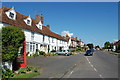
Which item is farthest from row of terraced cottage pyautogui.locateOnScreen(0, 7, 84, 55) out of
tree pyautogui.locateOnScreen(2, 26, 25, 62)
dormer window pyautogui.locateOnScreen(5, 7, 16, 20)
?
tree pyautogui.locateOnScreen(2, 26, 25, 62)

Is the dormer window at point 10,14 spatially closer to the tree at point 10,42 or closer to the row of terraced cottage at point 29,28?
the row of terraced cottage at point 29,28

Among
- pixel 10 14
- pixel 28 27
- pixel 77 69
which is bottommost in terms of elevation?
pixel 77 69

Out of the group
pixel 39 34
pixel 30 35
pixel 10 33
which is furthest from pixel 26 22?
pixel 10 33

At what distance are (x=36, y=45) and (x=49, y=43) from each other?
8.85 metres

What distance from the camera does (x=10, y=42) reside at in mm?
10688

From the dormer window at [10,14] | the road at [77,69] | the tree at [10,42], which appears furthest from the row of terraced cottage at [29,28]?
the tree at [10,42]

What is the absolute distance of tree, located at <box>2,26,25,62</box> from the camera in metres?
10.3

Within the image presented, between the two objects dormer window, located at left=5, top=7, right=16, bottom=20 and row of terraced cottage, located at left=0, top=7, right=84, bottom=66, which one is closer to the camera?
row of terraced cottage, located at left=0, top=7, right=84, bottom=66

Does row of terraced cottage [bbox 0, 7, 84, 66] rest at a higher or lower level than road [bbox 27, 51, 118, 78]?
higher

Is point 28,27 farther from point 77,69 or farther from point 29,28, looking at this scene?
point 77,69

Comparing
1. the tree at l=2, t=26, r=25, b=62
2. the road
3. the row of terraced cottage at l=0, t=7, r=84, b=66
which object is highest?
the row of terraced cottage at l=0, t=7, r=84, b=66

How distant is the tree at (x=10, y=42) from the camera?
10.3m

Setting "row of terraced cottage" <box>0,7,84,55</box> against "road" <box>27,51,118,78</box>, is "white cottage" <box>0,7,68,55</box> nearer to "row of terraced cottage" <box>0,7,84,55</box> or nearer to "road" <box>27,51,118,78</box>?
"row of terraced cottage" <box>0,7,84,55</box>

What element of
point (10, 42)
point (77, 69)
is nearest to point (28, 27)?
point (77, 69)
